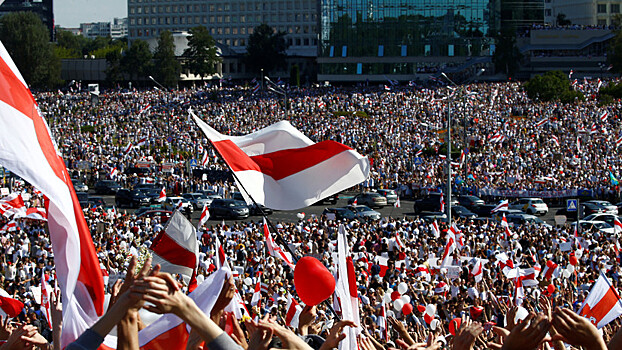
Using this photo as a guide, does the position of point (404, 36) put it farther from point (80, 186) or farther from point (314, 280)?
point (314, 280)

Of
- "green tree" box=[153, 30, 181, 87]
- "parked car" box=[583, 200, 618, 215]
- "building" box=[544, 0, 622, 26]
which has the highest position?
"building" box=[544, 0, 622, 26]

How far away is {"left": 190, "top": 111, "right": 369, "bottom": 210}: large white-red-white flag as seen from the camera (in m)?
8.85

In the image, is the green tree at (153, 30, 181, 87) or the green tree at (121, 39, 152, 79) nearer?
the green tree at (121, 39, 152, 79)

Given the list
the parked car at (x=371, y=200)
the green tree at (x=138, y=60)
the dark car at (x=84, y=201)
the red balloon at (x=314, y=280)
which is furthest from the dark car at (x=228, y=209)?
the green tree at (x=138, y=60)

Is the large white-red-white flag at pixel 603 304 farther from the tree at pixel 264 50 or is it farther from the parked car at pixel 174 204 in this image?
the tree at pixel 264 50

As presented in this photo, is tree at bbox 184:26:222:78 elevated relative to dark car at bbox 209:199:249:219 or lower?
elevated

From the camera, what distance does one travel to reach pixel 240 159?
28.9ft

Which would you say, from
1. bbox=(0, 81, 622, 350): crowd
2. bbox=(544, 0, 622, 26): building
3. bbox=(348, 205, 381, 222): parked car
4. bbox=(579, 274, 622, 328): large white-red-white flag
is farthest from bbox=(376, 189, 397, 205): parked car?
bbox=(544, 0, 622, 26): building

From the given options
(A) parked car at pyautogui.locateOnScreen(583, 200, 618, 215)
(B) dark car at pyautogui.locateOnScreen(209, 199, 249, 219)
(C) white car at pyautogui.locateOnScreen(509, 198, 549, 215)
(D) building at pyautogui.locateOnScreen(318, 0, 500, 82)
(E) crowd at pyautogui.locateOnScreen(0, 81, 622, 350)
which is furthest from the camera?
(D) building at pyautogui.locateOnScreen(318, 0, 500, 82)

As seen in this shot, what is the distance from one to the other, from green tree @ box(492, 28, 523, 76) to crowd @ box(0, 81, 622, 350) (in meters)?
15.5

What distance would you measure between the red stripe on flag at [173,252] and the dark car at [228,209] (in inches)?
906

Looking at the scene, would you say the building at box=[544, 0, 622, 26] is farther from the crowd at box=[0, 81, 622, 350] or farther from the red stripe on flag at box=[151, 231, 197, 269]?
the red stripe on flag at box=[151, 231, 197, 269]

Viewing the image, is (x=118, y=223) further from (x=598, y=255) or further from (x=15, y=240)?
(x=598, y=255)

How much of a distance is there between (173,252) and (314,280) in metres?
2.76
